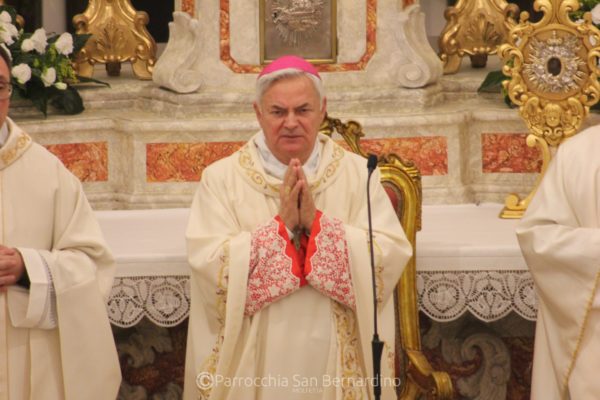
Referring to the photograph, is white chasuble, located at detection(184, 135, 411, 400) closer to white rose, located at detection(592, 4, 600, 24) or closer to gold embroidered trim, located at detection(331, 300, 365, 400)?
gold embroidered trim, located at detection(331, 300, 365, 400)

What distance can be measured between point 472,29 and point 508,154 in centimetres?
97

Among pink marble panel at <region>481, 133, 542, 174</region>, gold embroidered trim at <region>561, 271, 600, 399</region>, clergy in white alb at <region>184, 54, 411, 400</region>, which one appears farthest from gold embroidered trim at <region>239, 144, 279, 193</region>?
pink marble panel at <region>481, 133, 542, 174</region>

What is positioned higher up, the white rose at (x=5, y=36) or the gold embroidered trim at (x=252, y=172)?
the white rose at (x=5, y=36)

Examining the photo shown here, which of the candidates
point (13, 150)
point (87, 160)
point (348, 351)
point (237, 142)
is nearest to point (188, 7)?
point (237, 142)

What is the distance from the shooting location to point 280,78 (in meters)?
6.34

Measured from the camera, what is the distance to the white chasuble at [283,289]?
6.27 m

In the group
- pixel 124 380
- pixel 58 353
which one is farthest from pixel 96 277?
pixel 124 380

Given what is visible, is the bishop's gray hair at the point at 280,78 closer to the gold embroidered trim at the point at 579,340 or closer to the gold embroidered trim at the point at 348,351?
the gold embroidered trim at the point at 348,351

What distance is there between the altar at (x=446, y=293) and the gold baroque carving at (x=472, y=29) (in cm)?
116

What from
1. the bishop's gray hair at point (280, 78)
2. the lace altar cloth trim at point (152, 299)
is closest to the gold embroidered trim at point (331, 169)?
the bishop's gray hair at point (280, 78)

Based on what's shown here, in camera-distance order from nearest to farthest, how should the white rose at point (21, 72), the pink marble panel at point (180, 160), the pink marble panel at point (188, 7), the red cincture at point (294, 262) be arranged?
the red cincture at point (294, 262) < the white rose at point (21, 72) < the pink marble panel at point (180, 160) < the pink marble panel at point (188, 7)

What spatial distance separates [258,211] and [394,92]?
87.0 inches

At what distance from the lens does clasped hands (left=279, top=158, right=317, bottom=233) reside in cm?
618

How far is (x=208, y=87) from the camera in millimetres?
8656
